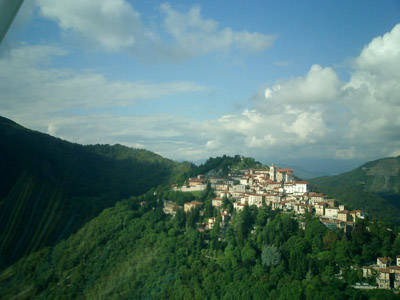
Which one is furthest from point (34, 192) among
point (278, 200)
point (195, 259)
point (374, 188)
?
point (374, 188)

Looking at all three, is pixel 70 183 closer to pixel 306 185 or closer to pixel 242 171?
pixel 306 185

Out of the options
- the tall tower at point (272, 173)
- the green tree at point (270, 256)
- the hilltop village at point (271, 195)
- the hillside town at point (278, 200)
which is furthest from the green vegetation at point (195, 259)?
the tall tower at point (272, 173)

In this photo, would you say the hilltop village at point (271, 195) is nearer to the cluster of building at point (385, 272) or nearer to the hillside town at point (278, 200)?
the hillside town at point (278, 200)

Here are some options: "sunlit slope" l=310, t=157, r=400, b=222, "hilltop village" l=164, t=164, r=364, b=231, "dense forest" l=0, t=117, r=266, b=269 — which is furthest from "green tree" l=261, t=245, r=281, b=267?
"sunlit slope" l=310, t=157, r=400, b=222

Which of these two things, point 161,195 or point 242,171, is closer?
point 161,195

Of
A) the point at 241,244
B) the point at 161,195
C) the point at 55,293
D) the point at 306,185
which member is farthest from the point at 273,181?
the point at 55,293

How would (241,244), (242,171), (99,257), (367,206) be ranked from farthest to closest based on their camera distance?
1. (242,171)
2. (367,206)
3. (241,244)
4. (99,257)

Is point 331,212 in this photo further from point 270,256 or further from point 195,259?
point 195,259

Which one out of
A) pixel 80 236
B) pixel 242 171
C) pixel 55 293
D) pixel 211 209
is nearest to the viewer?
pixel 55 293
